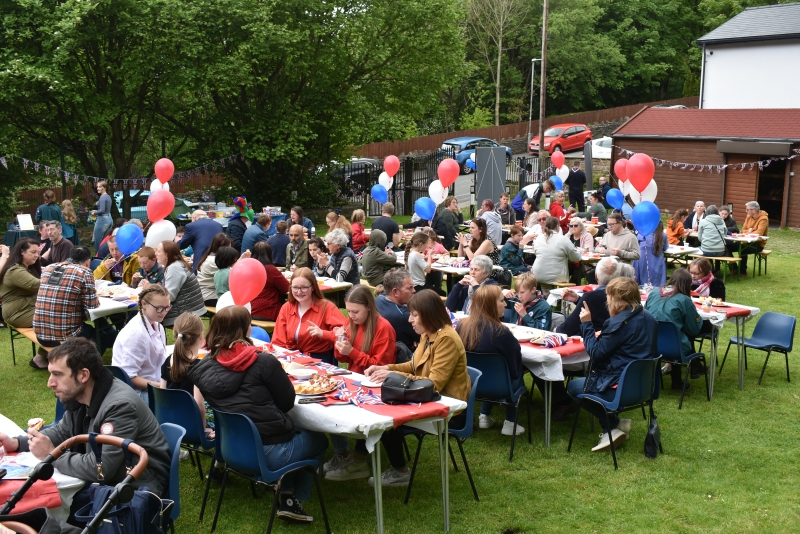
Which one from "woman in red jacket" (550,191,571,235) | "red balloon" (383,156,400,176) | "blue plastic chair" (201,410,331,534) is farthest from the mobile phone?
"red balloon" (383,156,400,176)

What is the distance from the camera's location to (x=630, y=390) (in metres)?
6.29

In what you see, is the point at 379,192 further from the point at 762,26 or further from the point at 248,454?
the point at 762,26

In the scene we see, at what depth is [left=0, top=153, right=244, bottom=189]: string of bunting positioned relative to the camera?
17241 mm

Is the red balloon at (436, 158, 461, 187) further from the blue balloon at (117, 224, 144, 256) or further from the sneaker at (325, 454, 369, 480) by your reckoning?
the sneaker at (325, 454, 369, 480)

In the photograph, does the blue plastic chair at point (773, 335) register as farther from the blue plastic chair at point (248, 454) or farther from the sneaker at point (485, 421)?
the blue plastic chair at point (248, 454)

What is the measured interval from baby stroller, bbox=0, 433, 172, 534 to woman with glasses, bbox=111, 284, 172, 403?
2.03m

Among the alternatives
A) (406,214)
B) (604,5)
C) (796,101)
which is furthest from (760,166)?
(604,5)

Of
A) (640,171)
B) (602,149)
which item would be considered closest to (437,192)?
(640,171)

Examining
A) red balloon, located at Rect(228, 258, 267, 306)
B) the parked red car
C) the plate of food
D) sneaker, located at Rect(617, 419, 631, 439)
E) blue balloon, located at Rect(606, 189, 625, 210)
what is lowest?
sneaker, located at Rect(617, 419, 631, 439)

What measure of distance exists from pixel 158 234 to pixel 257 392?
612cm

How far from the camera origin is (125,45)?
17.8 metres

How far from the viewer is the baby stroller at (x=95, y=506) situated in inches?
127

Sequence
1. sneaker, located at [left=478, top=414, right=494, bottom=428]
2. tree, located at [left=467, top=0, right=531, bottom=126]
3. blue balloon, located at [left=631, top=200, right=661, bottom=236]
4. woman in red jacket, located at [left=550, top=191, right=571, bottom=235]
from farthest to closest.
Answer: tree, located at [left=467, top=0, right=531, bottom=126], woman in red jacket, located at [left=550, top=191, right=571, bottom=235], blue balloon, located at [left=631, top=200, right=661, bottom=236], sneaker, located at [left=478, top=414, right=494, bottom=428]

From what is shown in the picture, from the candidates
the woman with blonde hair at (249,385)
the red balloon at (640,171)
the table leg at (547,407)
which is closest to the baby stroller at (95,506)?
the woman with blonde hair at (249,385)
